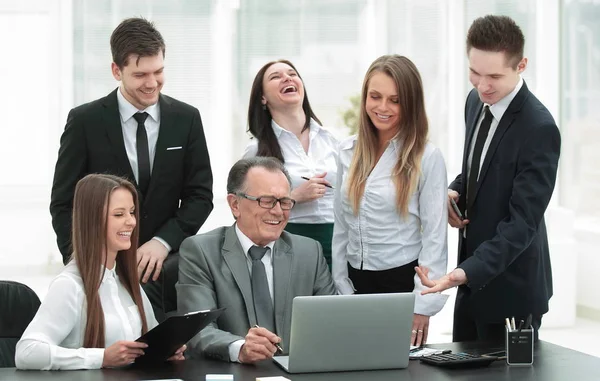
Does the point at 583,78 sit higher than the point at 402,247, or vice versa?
the point at 583,78

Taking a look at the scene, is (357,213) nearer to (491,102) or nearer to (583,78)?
(491,102)

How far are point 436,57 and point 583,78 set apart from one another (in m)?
1.98

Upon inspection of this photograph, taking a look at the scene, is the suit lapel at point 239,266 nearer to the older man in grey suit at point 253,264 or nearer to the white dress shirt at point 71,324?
the older man in grey suit at point 253,264

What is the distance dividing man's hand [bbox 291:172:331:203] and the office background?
4.94 meters

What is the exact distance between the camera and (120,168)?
3586mm

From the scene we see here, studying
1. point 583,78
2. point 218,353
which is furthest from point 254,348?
point 583,78

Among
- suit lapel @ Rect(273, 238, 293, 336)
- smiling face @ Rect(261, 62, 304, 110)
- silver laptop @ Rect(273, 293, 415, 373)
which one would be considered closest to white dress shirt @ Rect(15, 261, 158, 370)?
suit lapel @ Rect(273, 238, 293, 336)

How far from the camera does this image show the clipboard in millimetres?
2543

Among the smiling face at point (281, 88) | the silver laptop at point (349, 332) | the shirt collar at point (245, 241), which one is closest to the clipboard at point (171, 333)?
the silver laptop at point (349, 332)

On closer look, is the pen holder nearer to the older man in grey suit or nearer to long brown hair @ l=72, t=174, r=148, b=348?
the older man in grey suit

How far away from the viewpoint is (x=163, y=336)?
262 cm

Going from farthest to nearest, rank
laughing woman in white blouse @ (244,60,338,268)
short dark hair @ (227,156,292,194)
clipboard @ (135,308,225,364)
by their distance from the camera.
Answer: laughing woman in white blouse @ (244,60,338,268)
short dark hair @ (227,156,292,194)
clipboard @ (135,308,225,364)

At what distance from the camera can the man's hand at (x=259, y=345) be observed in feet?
8.86

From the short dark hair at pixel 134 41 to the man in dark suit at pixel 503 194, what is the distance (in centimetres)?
119
